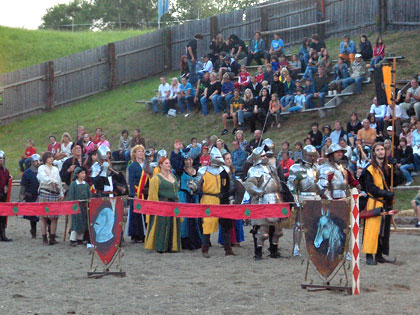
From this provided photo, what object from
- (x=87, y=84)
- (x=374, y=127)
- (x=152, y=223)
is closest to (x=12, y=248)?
(x=152, y=223)

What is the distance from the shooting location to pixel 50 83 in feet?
101

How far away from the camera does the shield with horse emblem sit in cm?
927

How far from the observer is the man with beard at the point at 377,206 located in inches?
434

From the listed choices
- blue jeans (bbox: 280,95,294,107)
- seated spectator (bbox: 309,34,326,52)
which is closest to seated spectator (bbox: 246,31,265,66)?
seated spectator (bbox: 309,34,326,52)

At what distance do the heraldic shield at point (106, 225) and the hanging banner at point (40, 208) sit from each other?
65.5 inches

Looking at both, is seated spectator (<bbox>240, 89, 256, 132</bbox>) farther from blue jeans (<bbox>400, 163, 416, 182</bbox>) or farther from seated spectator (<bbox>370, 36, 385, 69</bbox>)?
blue jeans (<bbox>400, 163, 416, 182</bbox>)

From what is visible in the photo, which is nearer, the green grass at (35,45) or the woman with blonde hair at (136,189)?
the woman with blonde hair at (136,189)

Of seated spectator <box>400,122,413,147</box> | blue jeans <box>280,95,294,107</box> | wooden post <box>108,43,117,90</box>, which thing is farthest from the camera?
wooden post <box>108,43,117,90</box>

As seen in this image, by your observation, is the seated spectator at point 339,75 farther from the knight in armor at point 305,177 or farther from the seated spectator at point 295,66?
the knight in armor at point 305,177

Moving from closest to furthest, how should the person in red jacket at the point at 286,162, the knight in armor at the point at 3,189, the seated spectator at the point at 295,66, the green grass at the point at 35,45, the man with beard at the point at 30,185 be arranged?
the knight in armor at the point at 3,189, the man with beard at the point at 30,185, the person in red jacket at the point at 286,162, the seated spectator at the point at 295,66, the green grass at the point at 35,45

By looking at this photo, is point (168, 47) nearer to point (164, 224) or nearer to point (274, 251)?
point (164, 224)

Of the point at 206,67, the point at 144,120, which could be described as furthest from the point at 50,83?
the point at 206,67

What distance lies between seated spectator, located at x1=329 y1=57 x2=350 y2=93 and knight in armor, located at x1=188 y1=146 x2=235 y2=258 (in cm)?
910

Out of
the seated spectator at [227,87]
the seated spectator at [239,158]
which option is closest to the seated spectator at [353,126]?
the seated spectator at [239,158]
